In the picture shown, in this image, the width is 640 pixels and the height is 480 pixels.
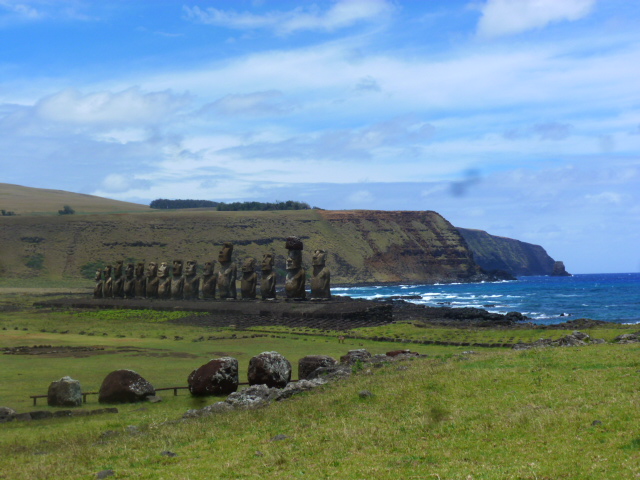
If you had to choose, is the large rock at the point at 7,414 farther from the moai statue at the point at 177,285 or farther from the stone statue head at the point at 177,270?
the stone statue head at the point at 177,270

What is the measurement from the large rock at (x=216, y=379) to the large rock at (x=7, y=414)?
433cm

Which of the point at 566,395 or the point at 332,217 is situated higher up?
the point at 332,217

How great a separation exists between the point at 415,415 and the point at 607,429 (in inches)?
125

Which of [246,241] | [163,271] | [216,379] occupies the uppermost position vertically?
[246,241]

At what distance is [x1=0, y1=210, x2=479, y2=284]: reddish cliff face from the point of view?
123m

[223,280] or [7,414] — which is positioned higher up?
[223,280]

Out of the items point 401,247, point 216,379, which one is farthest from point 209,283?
point 401,247

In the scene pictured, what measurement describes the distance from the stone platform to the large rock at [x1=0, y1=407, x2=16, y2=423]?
23.3m

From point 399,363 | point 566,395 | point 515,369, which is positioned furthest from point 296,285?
point 566,395

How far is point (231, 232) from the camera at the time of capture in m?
152

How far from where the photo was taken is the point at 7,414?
49.2ft

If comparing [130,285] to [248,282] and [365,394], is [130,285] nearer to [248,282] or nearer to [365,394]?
[248,282]

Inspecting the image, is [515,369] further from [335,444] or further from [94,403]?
[94,403]

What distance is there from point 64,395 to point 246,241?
133 metres
